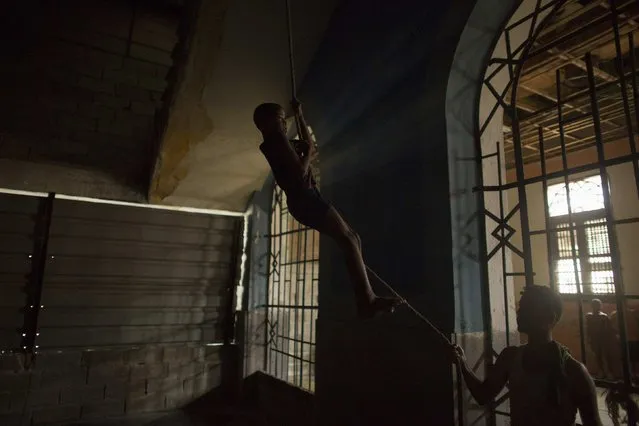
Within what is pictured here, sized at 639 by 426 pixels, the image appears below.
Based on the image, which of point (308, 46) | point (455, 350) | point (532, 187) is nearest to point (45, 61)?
point (308, 46)

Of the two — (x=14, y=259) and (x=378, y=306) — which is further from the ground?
(x=14, y=259)

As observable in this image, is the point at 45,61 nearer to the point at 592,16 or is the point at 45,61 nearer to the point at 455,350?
the point at 455,350

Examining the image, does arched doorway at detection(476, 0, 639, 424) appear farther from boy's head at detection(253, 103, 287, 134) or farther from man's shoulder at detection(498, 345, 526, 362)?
boy's head at detection(253, 103, 287, 134)

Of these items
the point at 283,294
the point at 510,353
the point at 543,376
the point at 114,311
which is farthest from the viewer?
the point at 283,294

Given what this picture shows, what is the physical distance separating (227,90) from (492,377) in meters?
4.36

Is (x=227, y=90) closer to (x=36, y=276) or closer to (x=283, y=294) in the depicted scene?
(x=283, y=294)

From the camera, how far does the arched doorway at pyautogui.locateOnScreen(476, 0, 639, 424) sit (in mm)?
2830

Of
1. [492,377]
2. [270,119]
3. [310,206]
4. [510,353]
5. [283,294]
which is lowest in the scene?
[492,377]

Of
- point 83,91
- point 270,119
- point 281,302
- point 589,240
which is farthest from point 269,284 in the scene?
point 589,240

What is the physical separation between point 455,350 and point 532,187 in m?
8.90

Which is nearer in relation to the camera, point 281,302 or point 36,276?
point 36,276

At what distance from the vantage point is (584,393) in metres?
2.01

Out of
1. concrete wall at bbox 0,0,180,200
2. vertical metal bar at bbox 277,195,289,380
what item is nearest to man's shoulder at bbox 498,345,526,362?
vertical metal bar at bbox 277,195,289,380

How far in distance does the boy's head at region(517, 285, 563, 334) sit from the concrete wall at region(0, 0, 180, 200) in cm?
480
